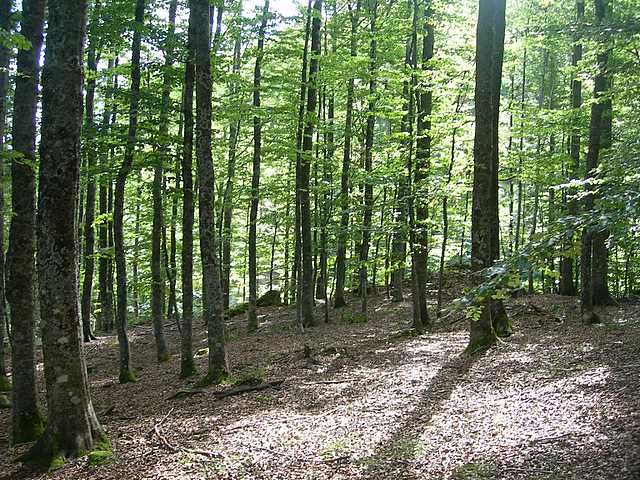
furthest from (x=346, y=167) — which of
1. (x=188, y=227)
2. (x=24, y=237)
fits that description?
(x=24, y=237)

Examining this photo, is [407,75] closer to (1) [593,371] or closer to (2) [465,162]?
(2) [465,162]

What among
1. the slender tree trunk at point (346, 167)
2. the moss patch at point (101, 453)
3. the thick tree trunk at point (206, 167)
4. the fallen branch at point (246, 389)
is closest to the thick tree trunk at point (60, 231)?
the moss patch at point (101, 453)

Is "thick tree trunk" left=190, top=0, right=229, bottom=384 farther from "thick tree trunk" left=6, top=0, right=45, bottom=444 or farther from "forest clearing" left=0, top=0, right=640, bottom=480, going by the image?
"thick tree trunk" left=6, top=0, right=45, bottom=444

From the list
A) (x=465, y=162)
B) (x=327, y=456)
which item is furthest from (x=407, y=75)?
(x=327, y=456)

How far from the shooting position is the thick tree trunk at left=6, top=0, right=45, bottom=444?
314 inches

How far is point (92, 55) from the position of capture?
16.2m

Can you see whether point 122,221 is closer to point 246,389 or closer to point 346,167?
point 246,389

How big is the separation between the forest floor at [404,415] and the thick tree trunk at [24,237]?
0.85 m

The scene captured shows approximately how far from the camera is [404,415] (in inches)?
286

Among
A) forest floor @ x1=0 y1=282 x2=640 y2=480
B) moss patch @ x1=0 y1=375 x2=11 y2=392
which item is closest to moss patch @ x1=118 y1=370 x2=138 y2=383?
forest floor @ x1=0 y1=282 x2=640 y2=480

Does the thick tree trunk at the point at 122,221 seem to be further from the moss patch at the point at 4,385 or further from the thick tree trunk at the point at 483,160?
the thick tree trunk at the point at 483,160

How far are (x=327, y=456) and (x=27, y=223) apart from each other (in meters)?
6.15

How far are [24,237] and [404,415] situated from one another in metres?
6.74

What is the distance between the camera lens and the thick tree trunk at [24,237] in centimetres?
798
